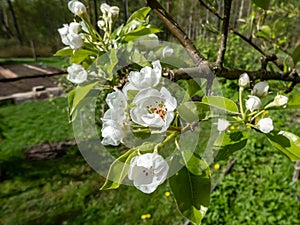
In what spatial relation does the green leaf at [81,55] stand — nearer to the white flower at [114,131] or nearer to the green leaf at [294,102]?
the white flower at [114,131]

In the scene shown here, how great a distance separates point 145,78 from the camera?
40 centimetres

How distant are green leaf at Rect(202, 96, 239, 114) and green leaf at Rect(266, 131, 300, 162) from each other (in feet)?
0.26

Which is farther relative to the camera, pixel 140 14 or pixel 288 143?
pixel 140 14

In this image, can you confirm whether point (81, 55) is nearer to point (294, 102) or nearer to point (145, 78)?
point (145, 78)

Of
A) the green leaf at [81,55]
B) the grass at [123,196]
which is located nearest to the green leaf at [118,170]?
the green leaf at [81,55]

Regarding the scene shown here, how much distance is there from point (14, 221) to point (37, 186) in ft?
1.53

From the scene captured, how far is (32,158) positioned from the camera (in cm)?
345

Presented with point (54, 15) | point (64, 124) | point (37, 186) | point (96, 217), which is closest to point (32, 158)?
point (37, 186)

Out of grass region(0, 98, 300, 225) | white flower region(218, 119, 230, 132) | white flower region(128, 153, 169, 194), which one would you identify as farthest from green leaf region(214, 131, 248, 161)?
grass region(0, 98, 300, 225)

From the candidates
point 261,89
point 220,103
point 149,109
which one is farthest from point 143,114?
point 261,89

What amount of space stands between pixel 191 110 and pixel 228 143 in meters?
0.12

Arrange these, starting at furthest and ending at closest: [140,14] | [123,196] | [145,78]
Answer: [123,196] < [140,14] < [145,78]

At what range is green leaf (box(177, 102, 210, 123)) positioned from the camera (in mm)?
437

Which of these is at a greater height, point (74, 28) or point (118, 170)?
point (74, 28)
